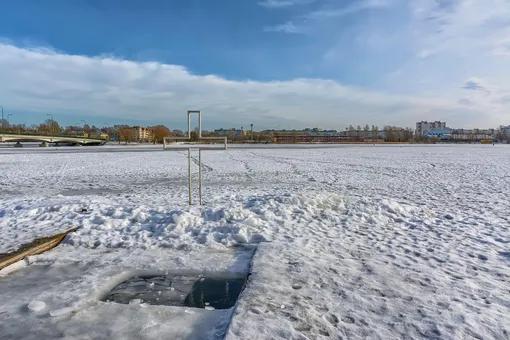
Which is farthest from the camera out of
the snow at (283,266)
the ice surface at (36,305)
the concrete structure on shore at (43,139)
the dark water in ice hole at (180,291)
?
the concrete structure on shore at (43,139)

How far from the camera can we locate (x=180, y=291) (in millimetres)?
4543

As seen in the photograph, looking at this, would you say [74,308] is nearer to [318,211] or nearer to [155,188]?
[318,211]

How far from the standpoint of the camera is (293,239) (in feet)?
22.1

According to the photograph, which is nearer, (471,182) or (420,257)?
(420,257)

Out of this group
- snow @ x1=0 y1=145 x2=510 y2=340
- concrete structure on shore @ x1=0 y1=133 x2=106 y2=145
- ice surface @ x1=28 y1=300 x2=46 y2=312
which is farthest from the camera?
concrete structure on shore @ x1=0 y1=133 x2=106 y2=145

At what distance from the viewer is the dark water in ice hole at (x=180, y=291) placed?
166 inches

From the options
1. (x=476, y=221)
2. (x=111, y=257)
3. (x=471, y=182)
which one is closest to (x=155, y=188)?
(x=111, y=257)

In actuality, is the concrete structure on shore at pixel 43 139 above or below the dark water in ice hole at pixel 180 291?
above

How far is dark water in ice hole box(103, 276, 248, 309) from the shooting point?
4207 millimetres

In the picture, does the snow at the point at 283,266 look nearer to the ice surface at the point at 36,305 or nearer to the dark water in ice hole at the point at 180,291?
the ice surface at the point at 36,305

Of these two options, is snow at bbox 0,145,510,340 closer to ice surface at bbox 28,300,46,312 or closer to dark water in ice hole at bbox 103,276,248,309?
ice surface at bbox 28,300,46,312

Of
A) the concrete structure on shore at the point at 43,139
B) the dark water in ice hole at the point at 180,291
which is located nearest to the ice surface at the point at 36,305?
the dark water in ice hole at the point at 180,291

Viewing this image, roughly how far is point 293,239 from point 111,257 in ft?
11.4

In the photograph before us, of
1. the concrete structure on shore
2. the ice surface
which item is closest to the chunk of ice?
the ice surface
